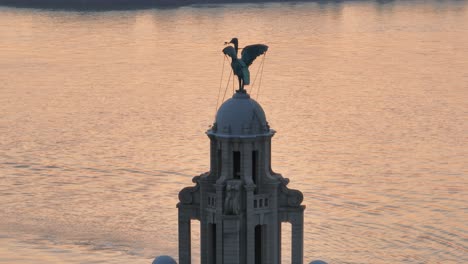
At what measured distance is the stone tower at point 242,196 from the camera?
84.2 feet

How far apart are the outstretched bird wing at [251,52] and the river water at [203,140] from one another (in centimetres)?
3042

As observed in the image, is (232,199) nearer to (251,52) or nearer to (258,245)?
(258,245)

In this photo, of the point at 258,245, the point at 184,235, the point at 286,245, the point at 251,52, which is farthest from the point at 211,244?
the point at 286,245

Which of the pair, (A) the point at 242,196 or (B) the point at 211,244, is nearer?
(A) the point at 242,196

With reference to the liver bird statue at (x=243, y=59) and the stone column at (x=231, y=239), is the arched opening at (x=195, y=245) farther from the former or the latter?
the stone column at (x=231, y=239)

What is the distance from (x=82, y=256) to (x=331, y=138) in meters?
30.9

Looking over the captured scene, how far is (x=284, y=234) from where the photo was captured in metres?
63.6

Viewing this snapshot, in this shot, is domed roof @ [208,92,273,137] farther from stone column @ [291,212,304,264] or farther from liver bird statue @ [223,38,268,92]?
stone column @ [291,212,304,264]

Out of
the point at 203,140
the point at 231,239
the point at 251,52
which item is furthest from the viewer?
the point at 203,140

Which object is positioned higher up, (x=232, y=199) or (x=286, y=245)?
(x=232, y=199)

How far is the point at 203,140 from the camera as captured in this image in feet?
295

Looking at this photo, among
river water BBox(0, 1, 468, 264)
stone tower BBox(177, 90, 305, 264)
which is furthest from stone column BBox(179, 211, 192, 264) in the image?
river water BBox(0, 1, 468, 264)

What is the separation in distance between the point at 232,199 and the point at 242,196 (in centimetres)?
34

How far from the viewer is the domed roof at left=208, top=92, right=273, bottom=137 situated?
25.8 metres
